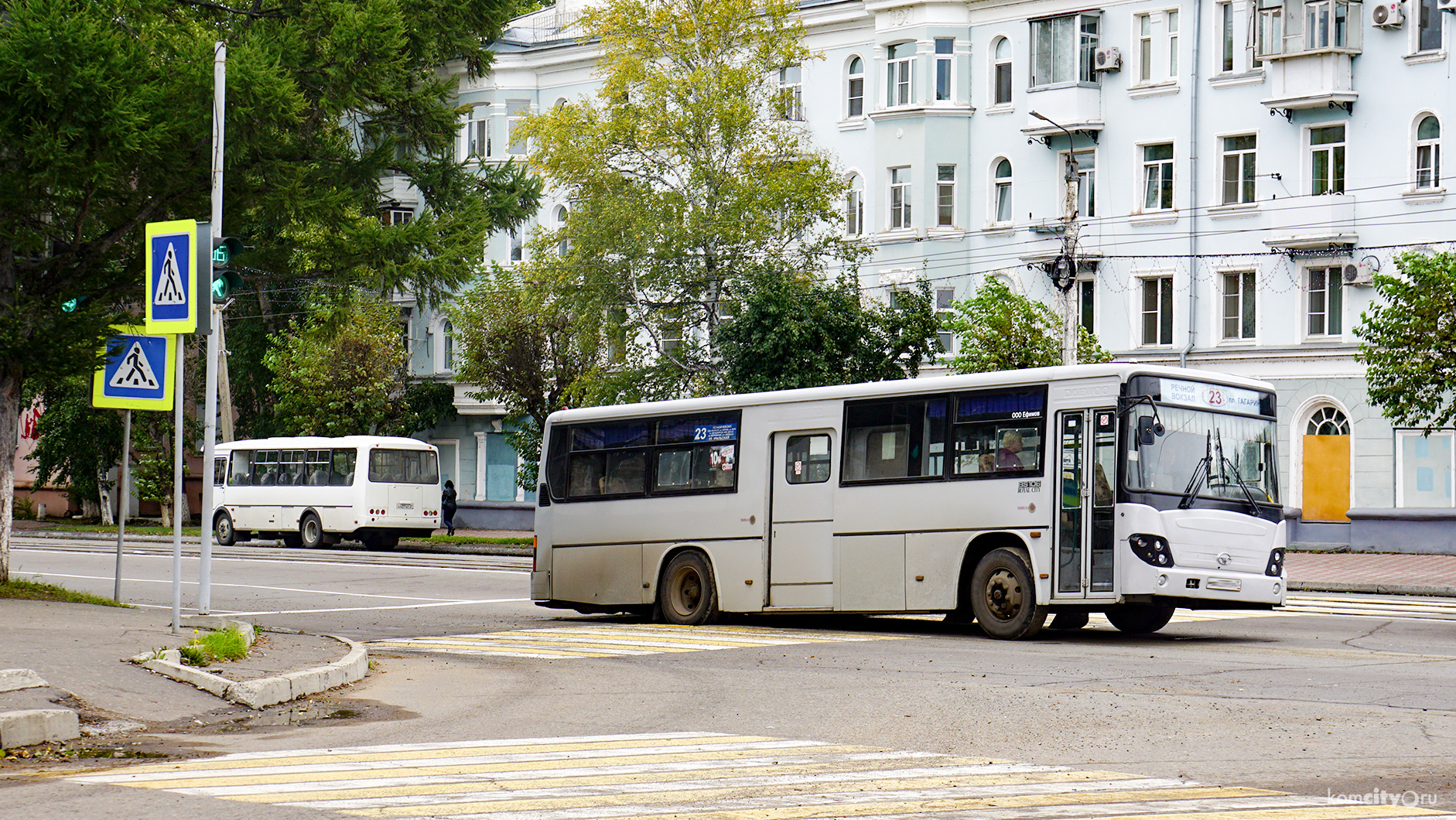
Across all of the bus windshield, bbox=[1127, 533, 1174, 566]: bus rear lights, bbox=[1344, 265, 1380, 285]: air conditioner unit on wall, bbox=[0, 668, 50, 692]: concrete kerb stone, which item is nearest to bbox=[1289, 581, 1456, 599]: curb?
the bus windshield

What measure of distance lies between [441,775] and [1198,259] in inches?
1515

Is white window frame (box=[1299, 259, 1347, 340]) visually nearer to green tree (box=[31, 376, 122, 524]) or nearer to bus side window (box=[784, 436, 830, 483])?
bus side window (box=[784, 436, 830, 483])

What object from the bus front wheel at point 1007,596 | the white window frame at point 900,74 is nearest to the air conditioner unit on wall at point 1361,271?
the white window frame at point 900,74

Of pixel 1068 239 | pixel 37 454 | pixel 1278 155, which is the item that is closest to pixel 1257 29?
pixel 1278 155

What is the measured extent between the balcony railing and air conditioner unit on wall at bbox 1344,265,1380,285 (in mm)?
4928

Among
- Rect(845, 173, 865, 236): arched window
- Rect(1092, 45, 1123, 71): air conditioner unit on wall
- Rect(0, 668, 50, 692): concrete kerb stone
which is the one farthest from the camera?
Rect(845, 173, 865, 236): arched window

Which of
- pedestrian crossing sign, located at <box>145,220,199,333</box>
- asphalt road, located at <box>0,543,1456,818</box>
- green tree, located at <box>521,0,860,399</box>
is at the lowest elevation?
asphalt road, located at <box>0,543,1456,818</box>

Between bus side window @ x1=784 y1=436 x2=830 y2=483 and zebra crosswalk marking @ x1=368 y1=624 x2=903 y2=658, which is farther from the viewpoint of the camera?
bus side window @ x1=784 y1=436 x2=830 y2=483

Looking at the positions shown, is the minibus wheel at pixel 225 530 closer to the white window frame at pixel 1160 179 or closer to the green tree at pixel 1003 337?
the green tree at pixel 1003 337

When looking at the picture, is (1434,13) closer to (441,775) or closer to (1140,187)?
(1140,187)

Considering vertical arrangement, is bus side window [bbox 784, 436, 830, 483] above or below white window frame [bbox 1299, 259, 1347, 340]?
below

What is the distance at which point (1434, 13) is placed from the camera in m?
40.9

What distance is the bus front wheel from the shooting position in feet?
57.0

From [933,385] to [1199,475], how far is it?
9.76 ft
